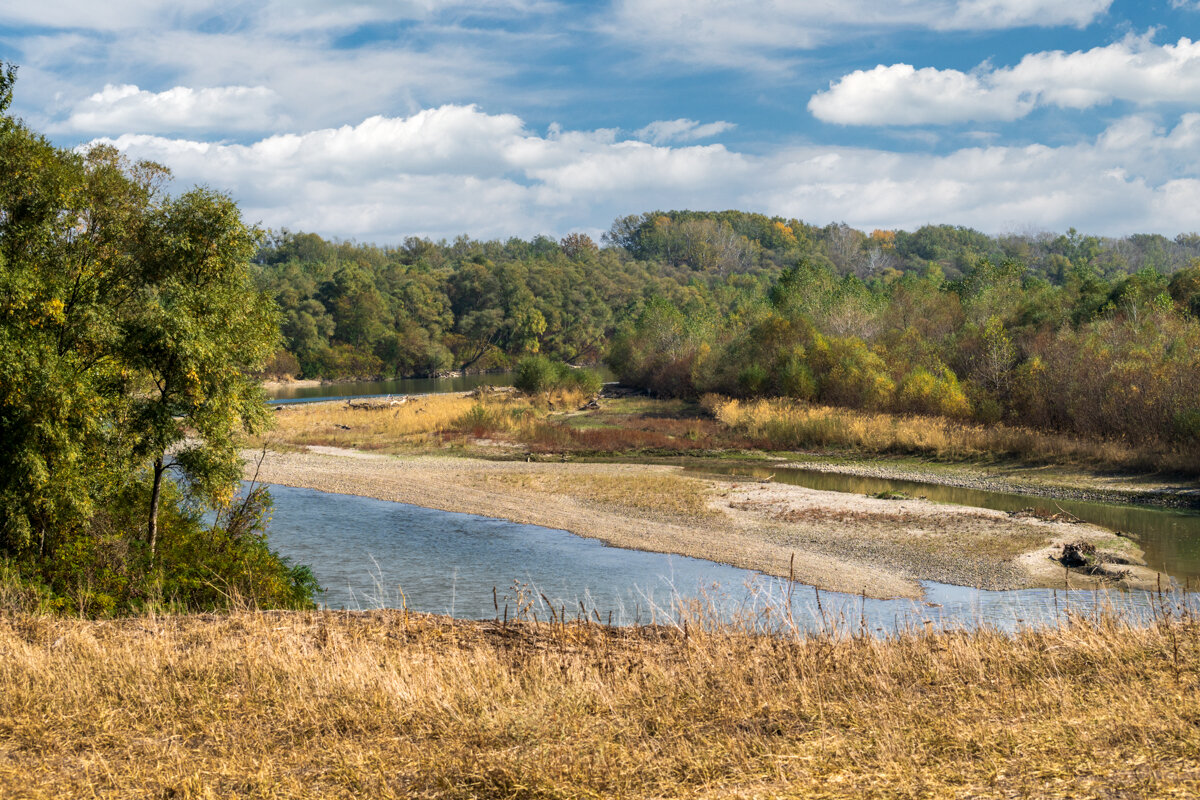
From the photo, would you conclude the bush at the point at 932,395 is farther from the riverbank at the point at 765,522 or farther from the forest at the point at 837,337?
the riverbank at the point at 765,522

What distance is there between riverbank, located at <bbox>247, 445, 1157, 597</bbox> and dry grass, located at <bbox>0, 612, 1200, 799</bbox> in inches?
294

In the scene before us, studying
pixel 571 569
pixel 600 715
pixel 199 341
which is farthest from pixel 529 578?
pixel 600 715

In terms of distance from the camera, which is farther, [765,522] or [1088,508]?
[1088,508]

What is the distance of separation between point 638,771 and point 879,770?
1528 millimetres

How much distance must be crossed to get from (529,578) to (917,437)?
26668 mm

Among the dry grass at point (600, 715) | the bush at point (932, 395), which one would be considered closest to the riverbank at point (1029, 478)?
the bush at point (932, 395)

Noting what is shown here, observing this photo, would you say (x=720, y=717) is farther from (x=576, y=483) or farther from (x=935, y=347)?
(x=935, y=347)

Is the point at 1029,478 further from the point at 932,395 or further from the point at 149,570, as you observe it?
the point at 149,570

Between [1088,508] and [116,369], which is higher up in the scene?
[116,369]

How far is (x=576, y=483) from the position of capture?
35.2 meters

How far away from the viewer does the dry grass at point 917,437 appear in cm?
3438

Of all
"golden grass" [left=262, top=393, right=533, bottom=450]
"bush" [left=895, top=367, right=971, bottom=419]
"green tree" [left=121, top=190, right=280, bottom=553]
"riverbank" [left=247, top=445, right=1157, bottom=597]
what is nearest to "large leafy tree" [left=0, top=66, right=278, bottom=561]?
"green tree" [left=121, top=190, right=280, bottom=553]

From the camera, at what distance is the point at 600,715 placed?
693 cm

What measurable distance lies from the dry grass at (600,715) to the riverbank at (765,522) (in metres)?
7.46
